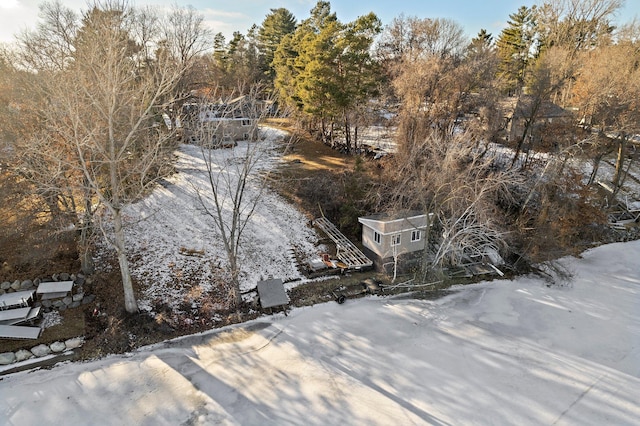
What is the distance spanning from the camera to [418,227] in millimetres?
16500

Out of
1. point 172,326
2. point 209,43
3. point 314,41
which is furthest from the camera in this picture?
point 209,43

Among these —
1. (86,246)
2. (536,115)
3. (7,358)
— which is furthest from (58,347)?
(536,115)

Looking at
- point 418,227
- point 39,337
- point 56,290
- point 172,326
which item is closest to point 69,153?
point 56,290

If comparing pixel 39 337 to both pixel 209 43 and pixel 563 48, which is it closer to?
pixel 209 43

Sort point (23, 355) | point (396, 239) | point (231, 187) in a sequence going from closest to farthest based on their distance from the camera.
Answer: point (23, 355), point (396, 239), point (231, 187)

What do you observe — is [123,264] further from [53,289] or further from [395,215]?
[395,215]

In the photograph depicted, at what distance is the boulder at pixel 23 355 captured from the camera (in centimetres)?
1086

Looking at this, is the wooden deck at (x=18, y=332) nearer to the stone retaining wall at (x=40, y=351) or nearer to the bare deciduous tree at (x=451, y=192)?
the stone retaining wall at (x=40, y=351)

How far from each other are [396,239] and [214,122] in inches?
397

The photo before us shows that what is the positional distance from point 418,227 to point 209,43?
24015mm

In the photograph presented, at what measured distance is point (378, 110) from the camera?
1168 inches

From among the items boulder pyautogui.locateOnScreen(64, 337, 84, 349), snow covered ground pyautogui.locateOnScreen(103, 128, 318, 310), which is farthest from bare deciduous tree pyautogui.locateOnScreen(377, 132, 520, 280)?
boulder pyautogui.locateOnScreen(64, 337, 84, 349)

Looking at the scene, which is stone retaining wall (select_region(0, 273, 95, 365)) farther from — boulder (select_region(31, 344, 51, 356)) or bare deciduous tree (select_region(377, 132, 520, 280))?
bare deciduous tree (select_region(377, 132, 520, 280))

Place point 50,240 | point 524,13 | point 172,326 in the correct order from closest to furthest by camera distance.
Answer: point 172,326 < point 50,240 < point 524,13
